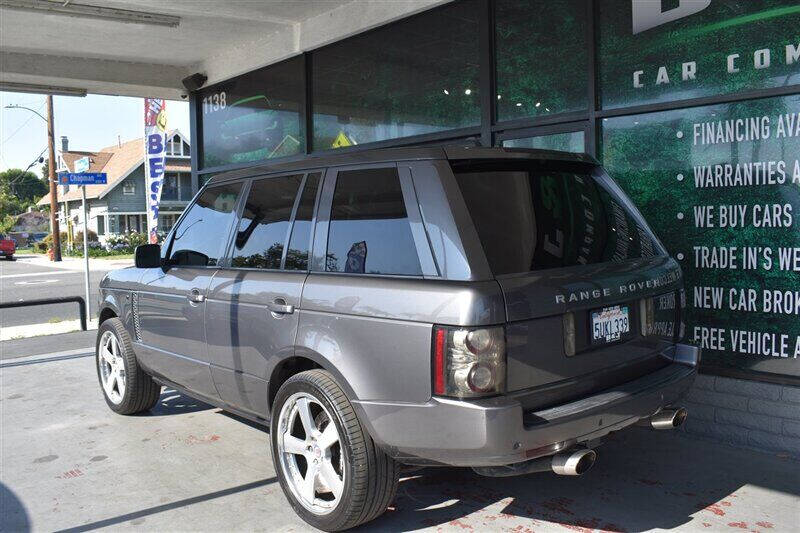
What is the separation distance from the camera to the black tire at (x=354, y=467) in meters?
3.33

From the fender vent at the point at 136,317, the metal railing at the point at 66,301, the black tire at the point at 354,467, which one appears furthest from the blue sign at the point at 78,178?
the black tire at the point at 354,467

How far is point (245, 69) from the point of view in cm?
1017

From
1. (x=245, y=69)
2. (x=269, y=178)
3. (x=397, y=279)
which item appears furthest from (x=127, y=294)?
(x=245, y=69)

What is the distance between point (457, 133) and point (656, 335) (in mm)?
3869

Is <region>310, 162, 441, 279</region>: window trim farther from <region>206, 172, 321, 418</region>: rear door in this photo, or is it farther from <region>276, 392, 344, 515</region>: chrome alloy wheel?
<region>276, 392, 344, 515</region>: chrome alloy wheel

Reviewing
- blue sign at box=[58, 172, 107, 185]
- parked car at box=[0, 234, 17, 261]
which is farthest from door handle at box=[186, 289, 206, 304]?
parked car at box=[0, 234, 17, 261]

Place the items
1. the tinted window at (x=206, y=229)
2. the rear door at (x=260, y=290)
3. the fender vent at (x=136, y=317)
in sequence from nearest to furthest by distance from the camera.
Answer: the rear door at (x=260, y=290) < the tinted window at (x=206, y=229) < the fender vent at (x=136, y=317)

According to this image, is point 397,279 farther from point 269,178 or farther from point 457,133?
point 457,133

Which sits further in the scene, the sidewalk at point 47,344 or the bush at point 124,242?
the bush at point 124,242

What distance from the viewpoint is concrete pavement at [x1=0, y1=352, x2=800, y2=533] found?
148 inches

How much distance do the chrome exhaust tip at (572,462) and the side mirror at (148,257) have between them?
3.29 m

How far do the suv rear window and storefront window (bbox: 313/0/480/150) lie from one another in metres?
3.26

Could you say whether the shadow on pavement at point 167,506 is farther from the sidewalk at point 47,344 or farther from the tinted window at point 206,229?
the sidewalk at point 47,344

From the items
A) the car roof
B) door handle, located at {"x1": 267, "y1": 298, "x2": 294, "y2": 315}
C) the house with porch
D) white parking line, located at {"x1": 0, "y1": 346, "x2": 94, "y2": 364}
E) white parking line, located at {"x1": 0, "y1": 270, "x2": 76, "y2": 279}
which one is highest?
the house with porch
